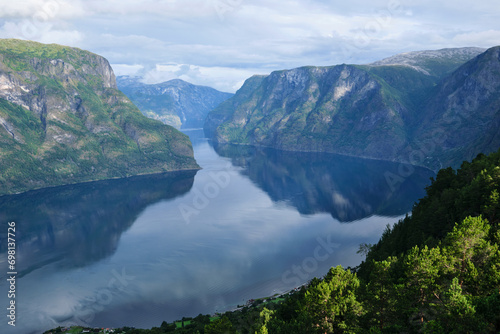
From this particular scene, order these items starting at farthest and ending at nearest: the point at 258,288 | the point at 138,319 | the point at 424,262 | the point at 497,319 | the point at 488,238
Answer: the point at 258,288 < the point at 138,319 < the point at 488,238 < the point at 424,262 < the point at 497,319

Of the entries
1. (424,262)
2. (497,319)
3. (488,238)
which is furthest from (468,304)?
(488,238)

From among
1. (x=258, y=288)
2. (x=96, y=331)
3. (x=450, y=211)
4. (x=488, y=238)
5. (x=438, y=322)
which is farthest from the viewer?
(x=258, y=288)

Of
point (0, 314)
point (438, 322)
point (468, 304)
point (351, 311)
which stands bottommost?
point (0, 314)

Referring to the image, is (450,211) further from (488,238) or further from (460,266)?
(460,266)

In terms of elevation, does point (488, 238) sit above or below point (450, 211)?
above

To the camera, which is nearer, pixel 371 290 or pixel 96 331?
pixel 371 290

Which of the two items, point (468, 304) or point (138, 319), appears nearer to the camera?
point (468, 304)

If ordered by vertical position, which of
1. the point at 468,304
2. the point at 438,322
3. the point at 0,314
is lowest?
the point at 0,314

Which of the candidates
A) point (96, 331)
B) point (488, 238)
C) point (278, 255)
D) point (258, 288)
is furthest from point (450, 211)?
point (96, 331)

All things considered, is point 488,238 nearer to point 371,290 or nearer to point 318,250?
point 371,290

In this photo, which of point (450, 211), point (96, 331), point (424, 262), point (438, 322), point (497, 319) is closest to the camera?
point (497, 319)
